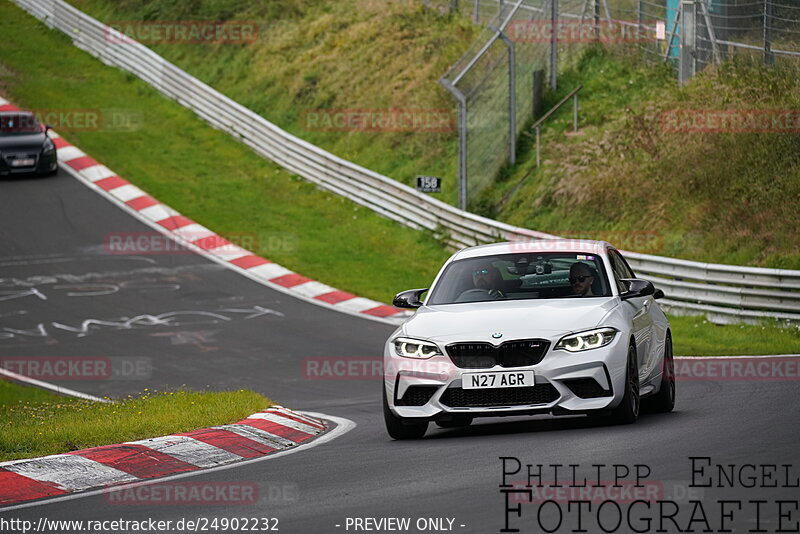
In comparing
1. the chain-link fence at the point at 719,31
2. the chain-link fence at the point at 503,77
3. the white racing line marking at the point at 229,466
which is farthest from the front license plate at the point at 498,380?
the chain-link fence at the point at 503,77

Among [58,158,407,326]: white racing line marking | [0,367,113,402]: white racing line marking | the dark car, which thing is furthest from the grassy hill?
[0,367,113,402]: white racing line marking

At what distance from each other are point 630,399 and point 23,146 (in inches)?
945

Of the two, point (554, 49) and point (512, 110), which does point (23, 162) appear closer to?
point (512, 110)

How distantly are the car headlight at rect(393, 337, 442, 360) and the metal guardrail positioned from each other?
35.5 ft

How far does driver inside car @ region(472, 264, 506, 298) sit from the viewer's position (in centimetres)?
1073

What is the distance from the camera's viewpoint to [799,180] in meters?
22.8

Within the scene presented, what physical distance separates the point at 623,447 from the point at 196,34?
117 ft

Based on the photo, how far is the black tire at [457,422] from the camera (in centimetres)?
977

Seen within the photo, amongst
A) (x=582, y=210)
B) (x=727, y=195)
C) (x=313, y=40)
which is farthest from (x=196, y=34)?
(x=727, y=195)

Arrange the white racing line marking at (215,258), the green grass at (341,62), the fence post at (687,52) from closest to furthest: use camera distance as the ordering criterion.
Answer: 1. the white racing line marking at (215,258)
2. the fence post at (687,52)
3. the green grass at (341,62)

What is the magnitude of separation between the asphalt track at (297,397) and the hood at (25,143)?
837 mm
